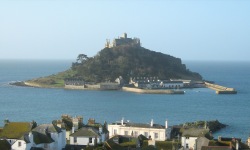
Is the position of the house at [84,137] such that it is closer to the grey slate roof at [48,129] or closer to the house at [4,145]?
the grey slate roof at [48,129]

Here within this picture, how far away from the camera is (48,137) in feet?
104

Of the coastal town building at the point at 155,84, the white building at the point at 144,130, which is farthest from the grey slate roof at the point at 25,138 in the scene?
the coastal town building at the point at 155,84

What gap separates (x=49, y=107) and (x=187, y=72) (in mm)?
97953

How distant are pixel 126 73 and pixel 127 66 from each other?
546 cm

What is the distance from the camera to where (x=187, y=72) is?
182 meters

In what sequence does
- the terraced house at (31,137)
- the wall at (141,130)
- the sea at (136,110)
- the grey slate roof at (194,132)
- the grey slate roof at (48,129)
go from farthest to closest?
the sea at (136,110) < the wall at (141,130) < the grey slate roof at (194,132) < the grey slate roof at (48,129) < the terraced house at (31,137)

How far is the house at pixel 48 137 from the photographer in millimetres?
30688

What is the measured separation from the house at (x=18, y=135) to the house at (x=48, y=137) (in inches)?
20.0

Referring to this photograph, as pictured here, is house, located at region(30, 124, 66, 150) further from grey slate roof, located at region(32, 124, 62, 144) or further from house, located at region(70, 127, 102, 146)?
Answer: house, located at region(70, 127, 102, 146)

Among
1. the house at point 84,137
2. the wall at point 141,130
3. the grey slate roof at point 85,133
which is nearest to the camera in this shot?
the house at point 84,137

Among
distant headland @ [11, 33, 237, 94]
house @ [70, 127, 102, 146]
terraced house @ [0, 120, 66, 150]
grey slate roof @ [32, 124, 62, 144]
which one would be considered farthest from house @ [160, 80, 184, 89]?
grey slate roof @ [32, 124, 62, 144]

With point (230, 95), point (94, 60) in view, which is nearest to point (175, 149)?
point (230, 95)

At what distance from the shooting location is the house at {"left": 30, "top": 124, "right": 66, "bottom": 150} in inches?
1208

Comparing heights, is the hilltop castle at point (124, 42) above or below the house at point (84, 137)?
above
